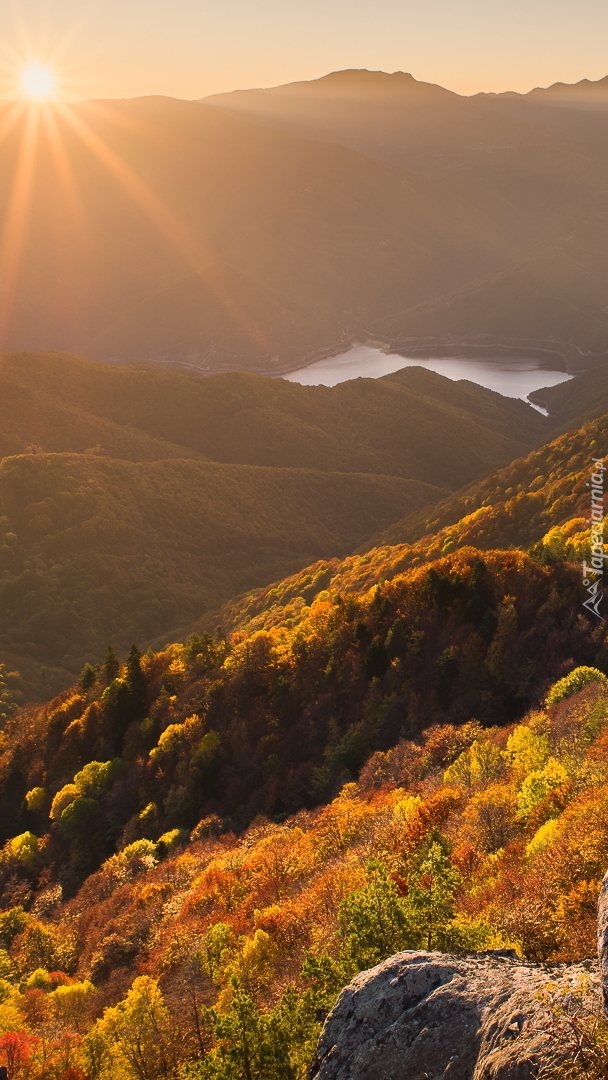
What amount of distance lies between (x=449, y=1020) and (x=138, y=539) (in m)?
135

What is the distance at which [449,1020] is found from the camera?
13672 millimetres

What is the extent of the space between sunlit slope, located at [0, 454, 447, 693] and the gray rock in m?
97.6

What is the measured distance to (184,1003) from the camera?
86.4 ft

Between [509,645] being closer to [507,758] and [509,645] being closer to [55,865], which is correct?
[507,758]

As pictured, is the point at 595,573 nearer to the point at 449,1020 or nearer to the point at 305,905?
the point at 305,905

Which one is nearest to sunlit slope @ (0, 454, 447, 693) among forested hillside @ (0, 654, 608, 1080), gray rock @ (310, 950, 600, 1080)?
forested hillside @ (0, 654, 608, 1080)

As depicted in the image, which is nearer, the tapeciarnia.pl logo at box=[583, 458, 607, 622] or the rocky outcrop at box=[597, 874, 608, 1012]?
the rocky outcrop at box=[597, 874, 608, 1012]

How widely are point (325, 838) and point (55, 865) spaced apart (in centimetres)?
2938

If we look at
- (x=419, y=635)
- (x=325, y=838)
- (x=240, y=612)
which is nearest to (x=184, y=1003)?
(x=325, y=838)

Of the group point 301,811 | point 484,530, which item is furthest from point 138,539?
point 301,811

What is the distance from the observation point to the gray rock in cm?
1210

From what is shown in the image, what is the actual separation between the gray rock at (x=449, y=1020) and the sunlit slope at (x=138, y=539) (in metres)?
97.6

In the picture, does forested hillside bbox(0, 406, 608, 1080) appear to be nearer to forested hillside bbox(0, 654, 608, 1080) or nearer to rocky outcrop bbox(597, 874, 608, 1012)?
forested hillside bbox(0, 654, 608, 1080)

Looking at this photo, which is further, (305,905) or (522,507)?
(522,507)
